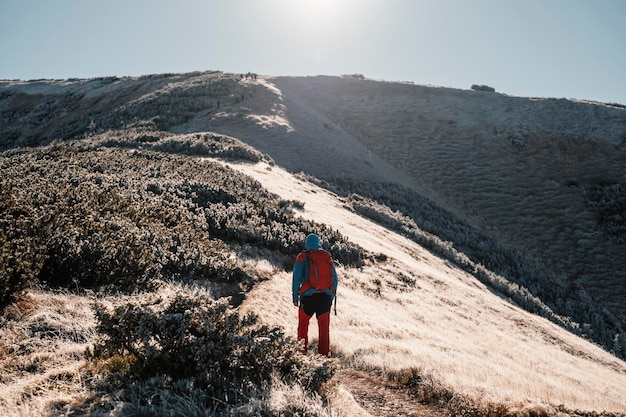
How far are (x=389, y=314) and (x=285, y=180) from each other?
796 inches

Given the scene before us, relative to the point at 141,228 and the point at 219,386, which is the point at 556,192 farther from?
the point at 219,386

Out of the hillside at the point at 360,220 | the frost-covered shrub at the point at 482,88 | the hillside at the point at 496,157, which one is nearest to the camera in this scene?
the hillside at the point at 360,220

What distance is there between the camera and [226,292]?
36.5 feet

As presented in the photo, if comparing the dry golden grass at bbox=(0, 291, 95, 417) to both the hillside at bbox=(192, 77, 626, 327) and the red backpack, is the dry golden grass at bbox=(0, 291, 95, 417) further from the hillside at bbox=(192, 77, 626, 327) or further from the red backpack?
the hillside at bbox=(192, 77, 626, 327)

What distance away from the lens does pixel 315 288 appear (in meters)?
8.26

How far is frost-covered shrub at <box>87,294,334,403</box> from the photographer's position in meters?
4.91

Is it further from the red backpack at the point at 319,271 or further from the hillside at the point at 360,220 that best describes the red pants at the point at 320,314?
the hillside at the point at 360,220

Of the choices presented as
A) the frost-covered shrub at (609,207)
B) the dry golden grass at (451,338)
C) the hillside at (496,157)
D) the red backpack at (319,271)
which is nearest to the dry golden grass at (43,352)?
the red backpack at (319,271)

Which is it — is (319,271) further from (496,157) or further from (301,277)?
(496,157)

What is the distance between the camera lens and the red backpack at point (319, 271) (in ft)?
27.1

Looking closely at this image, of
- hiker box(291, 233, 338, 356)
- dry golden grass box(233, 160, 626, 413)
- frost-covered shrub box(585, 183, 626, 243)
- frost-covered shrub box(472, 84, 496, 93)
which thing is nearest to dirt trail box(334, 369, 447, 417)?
dry golden grass box(233, 160, 626, 413)

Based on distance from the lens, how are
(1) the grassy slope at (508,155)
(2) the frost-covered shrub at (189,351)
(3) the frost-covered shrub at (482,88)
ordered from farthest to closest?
(3) the frost-covered shrub at (482,88), (1) the grassy slope at (508,155), (2) the frost-covered shrub at (189,351)

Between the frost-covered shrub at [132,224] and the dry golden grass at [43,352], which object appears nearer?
the dry golden grass at [43,352]

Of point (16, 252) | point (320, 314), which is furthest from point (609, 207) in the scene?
point (16, 252)
